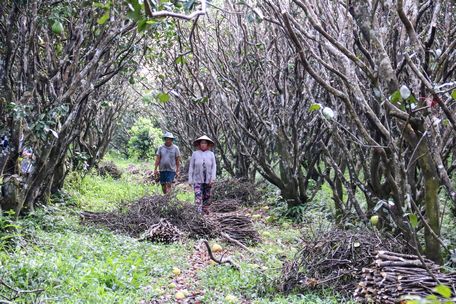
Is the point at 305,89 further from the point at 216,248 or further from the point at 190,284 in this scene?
the point at 190,284

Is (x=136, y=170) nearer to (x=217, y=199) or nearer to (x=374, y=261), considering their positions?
(x=217, y=199)

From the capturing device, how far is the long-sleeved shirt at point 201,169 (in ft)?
30.6

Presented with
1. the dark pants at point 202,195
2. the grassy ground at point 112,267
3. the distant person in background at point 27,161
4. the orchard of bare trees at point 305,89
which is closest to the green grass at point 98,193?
the orchard of bare trees at point 305,89

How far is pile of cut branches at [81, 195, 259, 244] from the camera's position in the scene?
7438 millimetres

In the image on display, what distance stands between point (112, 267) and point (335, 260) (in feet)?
7.38

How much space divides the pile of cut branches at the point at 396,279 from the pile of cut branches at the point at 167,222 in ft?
10.7

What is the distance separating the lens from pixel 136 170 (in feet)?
64.8

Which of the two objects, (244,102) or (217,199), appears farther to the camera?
(217,199)

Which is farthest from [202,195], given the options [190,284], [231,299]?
[231,299]

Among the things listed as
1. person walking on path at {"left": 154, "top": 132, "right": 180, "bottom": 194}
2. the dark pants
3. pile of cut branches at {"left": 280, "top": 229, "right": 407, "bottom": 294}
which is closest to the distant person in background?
the dark pants

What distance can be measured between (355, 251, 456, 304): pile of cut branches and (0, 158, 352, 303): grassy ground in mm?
395

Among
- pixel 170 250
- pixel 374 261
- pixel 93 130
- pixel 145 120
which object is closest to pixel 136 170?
pixel 93 130

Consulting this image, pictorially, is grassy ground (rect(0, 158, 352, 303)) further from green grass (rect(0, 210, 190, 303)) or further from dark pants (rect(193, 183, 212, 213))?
dark pants (rect(193, 183, 212, 213))

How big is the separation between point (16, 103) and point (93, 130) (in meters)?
9.94
